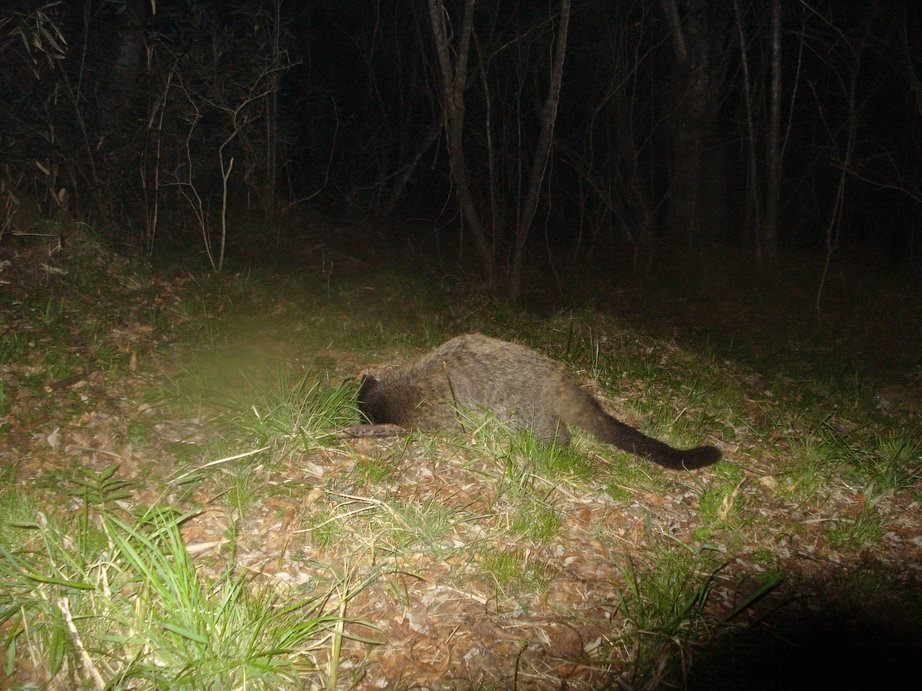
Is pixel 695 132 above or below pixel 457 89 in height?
above

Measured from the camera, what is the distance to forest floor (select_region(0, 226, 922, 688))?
2.45m

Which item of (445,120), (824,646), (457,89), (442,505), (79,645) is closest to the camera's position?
(79,645)

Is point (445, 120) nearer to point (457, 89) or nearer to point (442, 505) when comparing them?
point (457, 89)

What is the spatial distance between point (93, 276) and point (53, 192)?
1.45 metres

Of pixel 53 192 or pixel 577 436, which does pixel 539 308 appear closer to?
pixel 577 436

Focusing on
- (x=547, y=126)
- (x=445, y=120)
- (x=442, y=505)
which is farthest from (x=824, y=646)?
(x=445, y=120)

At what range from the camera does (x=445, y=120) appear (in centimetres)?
791

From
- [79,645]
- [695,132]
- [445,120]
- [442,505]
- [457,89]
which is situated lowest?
[79,645]

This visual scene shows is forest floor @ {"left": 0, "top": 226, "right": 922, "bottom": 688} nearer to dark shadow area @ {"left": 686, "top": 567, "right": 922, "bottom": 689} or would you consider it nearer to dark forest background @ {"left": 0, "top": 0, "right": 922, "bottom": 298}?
dark shadow area @ {"left": 686, "top": 567, "right": 922, "bottom": 689}

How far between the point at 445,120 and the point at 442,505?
6221 mm

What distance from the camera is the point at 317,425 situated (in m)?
3.86

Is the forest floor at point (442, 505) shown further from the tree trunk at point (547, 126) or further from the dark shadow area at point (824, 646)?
the tree trunk at point (547, 126)

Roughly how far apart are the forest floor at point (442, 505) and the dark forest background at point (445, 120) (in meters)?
2.17

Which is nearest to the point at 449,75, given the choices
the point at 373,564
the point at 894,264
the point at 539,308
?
the point at 539,308
